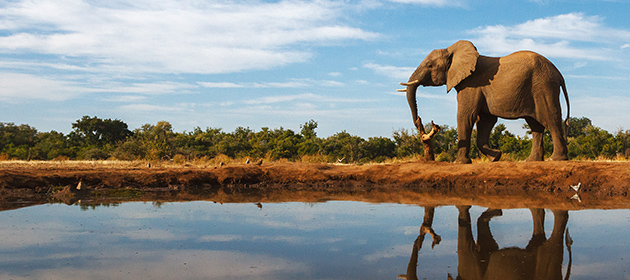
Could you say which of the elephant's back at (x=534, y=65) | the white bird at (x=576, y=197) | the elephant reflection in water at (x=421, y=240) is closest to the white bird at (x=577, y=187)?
the white bird at (x=576, y=197)

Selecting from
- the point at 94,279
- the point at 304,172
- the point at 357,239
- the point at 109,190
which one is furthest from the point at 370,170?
the point at 94,279

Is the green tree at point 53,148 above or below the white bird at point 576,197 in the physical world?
above

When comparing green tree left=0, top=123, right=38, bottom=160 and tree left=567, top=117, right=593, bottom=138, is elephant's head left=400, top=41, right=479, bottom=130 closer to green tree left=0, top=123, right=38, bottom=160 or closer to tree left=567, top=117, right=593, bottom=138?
green tree left=0, top=123, right=38, bottom=160

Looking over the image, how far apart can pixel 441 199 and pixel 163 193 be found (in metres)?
7.53

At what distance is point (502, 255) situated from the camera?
7.09m

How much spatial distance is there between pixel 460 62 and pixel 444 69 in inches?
32.0

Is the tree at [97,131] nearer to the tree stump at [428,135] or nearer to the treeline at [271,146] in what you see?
the treeline at [271,146]

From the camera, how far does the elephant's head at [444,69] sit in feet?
56.0

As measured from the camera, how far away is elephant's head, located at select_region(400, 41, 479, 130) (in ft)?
56.0

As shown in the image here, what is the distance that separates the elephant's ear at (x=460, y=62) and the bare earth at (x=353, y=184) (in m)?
2.69

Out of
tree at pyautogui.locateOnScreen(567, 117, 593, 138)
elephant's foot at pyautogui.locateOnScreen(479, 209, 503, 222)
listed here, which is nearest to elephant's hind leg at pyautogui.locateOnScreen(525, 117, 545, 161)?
elephant's foot at pyautogui.locateOnScreen(479, 209, 503, 222)

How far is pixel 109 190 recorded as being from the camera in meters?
15.7

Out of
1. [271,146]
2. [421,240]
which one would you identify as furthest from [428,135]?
[271,146]

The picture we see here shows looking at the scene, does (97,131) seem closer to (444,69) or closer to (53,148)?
(53,148)
